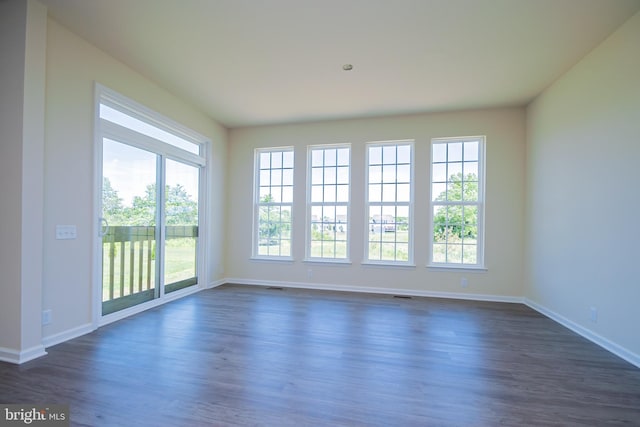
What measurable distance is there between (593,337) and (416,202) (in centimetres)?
266

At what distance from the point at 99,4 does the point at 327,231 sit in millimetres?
4057

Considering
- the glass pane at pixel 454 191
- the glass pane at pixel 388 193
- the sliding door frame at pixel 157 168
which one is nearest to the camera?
the sliding door frame at pixel 157 168

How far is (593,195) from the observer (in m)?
3.07

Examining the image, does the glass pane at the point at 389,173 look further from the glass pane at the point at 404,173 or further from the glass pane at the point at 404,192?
the glass pane at the point at 404,192

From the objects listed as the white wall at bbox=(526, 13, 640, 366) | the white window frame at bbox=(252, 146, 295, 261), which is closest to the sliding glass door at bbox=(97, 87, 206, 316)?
the white window frame at bbox=(252, 146, 295, 261)

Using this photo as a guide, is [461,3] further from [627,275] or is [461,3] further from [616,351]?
[616,351]

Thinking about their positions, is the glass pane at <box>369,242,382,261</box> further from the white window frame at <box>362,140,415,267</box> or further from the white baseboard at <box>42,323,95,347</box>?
the white baseboard at <box>42,323,95,347</box>

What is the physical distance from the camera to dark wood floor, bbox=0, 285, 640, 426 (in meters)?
1.82

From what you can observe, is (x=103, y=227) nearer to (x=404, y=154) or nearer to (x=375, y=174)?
(x=375, y=174)

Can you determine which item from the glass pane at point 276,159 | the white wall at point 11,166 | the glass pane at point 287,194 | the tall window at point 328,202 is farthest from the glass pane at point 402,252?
the white wall at point 11,166

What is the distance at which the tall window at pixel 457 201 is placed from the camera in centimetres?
473

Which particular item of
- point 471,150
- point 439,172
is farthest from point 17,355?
point 471,150

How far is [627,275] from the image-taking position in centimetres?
264

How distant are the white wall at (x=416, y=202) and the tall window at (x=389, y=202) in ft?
0.47
